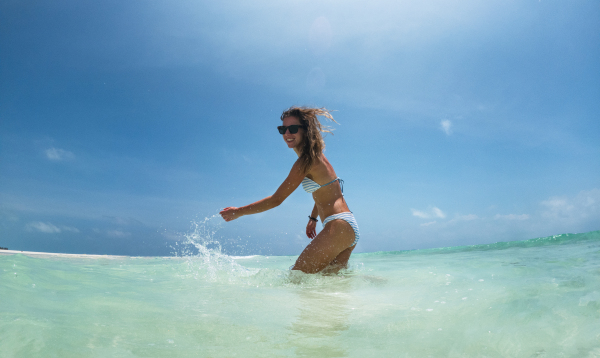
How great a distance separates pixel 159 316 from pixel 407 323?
1456mm

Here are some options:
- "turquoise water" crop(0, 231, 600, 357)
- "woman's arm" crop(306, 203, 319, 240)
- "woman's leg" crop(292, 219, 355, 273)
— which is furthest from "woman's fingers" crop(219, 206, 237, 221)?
"woman's arm" crop(306, 203, 319, 240)

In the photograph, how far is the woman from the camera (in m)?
3.38

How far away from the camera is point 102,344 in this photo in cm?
137

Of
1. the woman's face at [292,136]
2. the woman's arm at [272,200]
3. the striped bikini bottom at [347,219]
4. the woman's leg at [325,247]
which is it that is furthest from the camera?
the woman's face at [292,136]

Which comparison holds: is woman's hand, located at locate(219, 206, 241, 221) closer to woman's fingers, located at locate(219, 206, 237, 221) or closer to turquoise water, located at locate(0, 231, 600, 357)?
woman's fingers, located at locate(219, 206, 237, 221)

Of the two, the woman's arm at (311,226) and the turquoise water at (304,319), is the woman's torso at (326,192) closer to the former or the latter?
the woman's arm at (311,226)

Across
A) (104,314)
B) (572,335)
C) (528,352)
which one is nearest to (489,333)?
(528,352)

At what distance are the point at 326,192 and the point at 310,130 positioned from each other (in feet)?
2.42

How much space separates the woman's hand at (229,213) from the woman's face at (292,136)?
1013 millimetres

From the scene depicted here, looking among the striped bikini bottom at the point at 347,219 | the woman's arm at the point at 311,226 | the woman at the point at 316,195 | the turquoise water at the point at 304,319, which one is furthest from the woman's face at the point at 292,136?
the turquoise water at the point at 304,319

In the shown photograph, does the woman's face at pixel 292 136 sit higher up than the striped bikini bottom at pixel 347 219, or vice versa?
the woman's face at pixel 292 136

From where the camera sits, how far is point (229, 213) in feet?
11.0

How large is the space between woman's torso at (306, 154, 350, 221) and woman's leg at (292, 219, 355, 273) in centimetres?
18

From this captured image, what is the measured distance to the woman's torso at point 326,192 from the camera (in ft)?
11.6
